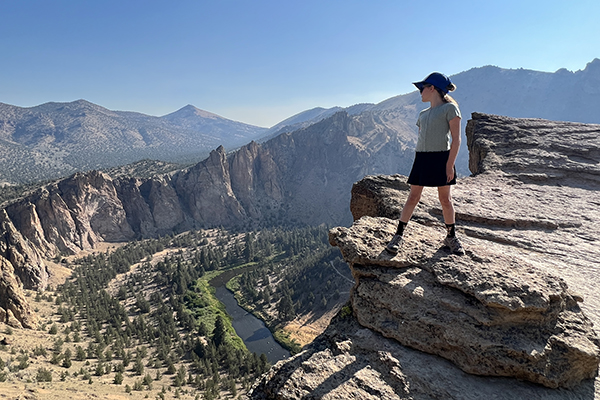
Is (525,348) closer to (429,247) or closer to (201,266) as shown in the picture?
(429,247)

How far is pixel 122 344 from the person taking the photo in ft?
145

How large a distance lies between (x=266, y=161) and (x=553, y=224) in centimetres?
13997

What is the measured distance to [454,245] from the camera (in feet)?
18.1

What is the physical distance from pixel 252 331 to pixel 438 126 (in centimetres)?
5465

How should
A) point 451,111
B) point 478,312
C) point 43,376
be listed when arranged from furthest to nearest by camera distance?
point 43,376, point 451,111, point 478,312

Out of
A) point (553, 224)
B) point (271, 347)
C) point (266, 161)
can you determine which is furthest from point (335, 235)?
point (266, 161)

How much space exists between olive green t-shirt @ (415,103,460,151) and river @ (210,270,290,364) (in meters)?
45.1

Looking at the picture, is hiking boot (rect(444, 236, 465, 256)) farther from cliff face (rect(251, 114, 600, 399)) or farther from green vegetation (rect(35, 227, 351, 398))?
green vegetation (rect(35, 227, 351, 398))

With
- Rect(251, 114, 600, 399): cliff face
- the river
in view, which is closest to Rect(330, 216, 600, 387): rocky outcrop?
Rect(251, 114, 600, 399): cliff face

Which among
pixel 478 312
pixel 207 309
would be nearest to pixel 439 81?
pixel 478 312

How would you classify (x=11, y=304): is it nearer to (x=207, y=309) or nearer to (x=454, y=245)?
(x=207, y=309)

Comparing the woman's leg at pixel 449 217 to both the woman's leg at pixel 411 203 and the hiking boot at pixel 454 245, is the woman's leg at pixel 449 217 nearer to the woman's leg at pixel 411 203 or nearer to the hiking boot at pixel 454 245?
the hiking boot at pixel 454 245

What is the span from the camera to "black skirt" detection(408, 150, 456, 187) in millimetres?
5527

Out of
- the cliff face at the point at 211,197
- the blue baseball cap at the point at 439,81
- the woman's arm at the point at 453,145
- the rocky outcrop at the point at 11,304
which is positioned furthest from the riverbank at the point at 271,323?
the blue baseball cap at the point at 439,81
